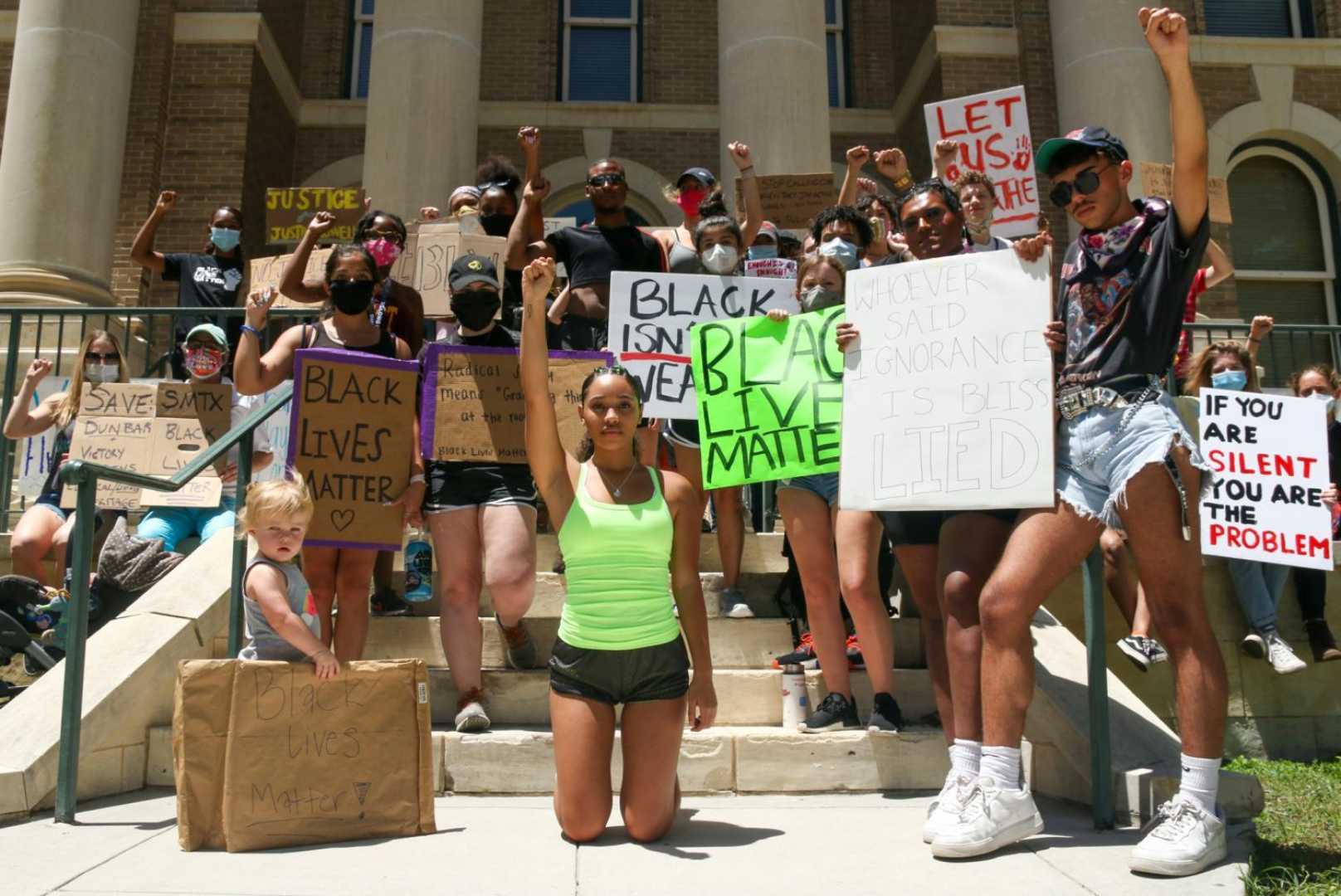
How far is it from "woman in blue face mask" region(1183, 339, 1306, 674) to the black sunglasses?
319 cm

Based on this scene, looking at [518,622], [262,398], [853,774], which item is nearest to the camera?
[853,774]

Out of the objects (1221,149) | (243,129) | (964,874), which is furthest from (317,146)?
(964,874)

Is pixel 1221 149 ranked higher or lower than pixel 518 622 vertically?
higher

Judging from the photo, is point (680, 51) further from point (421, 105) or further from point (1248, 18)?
point (1248, 18)

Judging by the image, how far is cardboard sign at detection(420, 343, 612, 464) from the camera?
520 cm

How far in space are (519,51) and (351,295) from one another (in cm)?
1234

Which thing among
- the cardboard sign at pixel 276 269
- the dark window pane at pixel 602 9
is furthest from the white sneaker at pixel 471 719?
the dark window pane at pixel 602 9

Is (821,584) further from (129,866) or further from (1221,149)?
(1221,149)

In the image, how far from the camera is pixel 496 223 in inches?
290

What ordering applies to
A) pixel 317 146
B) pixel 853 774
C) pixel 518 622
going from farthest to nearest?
pixel 317 146 → pixel 518 622 → pixel 853 774

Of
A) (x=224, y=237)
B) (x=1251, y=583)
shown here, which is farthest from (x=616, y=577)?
(x=224, y=237)

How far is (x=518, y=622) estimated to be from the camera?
5.27 metres

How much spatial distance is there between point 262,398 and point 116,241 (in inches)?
336

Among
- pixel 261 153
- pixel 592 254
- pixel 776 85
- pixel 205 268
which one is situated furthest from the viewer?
pixel 261 153
